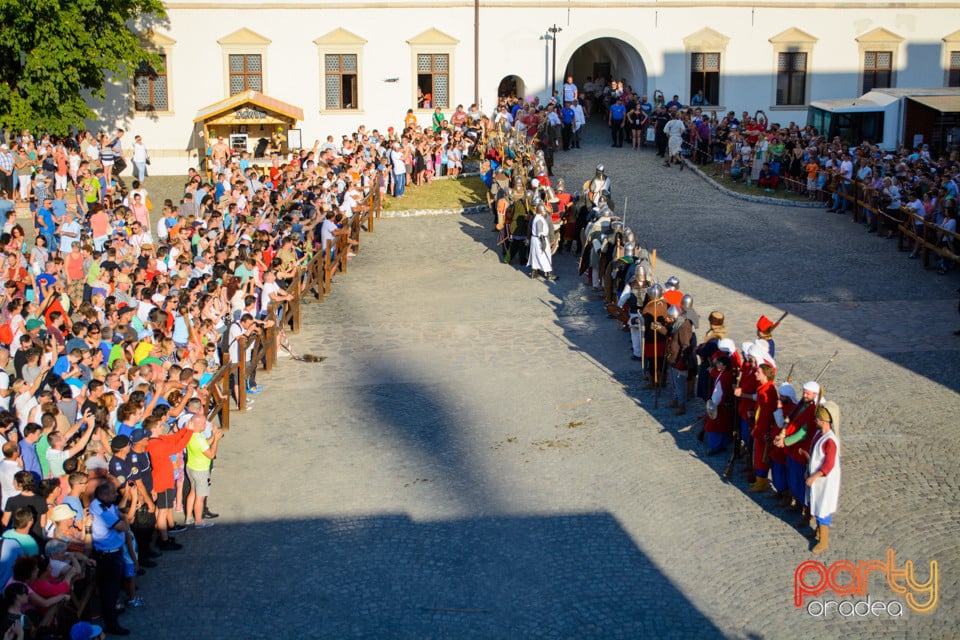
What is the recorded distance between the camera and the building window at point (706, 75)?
119 feet

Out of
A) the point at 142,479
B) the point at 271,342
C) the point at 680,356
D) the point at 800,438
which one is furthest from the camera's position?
the point at 271,342

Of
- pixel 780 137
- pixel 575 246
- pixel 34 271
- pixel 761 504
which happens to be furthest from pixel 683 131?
pixel 761 504

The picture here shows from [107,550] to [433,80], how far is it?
92.5 feet

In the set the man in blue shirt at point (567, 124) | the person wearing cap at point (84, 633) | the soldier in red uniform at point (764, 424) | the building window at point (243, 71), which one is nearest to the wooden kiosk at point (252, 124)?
the building window at point (243, 71)

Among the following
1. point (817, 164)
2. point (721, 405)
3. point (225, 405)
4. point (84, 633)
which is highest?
point (817, 164)

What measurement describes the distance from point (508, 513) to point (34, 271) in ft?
31.2

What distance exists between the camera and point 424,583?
393 inches

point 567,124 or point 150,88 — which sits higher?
point 150,88

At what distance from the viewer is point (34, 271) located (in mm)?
17125

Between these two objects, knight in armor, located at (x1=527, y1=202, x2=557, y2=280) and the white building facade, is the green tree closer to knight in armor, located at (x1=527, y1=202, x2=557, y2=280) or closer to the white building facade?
the white building facade

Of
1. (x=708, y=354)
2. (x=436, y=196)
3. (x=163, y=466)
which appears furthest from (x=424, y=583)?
(x=436, y=196)

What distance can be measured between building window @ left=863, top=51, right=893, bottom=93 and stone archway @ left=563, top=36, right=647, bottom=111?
727 cm

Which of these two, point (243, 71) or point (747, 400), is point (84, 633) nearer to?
point (747, 400)

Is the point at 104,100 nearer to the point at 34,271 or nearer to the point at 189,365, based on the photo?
the point at 34,271
